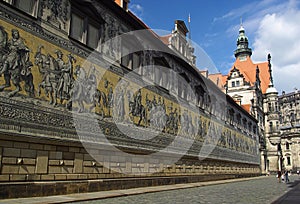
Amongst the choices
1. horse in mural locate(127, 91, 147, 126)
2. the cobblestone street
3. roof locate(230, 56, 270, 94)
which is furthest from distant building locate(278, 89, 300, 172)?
horse in mural locate(127, 91, 147, 126)

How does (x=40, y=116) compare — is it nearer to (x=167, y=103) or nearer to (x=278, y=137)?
(x=167, y=103)

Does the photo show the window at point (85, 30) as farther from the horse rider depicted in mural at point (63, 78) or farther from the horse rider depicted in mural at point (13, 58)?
the horse rider depicted in mural at point (13, 58)

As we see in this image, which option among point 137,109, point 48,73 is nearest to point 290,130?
point 137,109

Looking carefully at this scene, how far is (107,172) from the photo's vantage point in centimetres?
1049

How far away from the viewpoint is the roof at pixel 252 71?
4614 cm

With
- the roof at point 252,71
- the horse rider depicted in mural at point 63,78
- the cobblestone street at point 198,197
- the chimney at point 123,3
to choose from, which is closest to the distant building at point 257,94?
the roof at point 252,71

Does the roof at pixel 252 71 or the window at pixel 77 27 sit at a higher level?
the roof at pixel 252 71

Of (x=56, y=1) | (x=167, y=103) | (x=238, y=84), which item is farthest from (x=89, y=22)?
(x=238, y=84)

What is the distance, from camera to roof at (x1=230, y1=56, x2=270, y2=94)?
151 feet

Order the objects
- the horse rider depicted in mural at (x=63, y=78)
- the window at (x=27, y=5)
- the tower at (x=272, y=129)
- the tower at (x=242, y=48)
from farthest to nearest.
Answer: the tower at (x=242, y=48) < the tower at (x=272, y=129) < the horse rider depicted in mural at (x=63, y=78) < the window at (x=27, y=5)

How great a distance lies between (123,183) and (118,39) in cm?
578

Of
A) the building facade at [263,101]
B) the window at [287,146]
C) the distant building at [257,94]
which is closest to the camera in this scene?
the distant building at [257,94]

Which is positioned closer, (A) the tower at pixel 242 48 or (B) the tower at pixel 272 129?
(B) the tower at pixel 272 129

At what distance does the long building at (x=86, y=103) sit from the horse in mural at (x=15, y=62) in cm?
3
